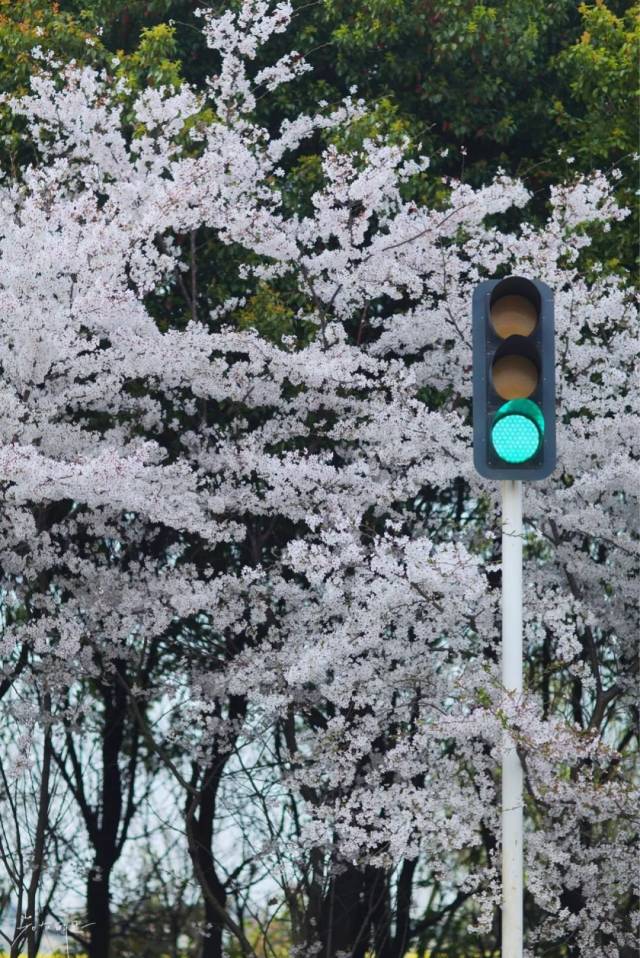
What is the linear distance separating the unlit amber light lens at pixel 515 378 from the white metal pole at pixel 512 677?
0.54 m

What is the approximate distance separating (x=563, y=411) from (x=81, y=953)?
7065 millimetres

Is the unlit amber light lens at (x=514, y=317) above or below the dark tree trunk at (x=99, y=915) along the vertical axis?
above

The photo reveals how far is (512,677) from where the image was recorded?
5.76m

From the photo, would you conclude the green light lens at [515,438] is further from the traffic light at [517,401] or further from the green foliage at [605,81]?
the green foliage at [605,81]

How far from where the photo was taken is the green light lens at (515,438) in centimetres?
518

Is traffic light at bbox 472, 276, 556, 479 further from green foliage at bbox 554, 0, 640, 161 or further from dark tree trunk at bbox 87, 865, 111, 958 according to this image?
dark tree trunk at bbox 87, 865, 111, 958

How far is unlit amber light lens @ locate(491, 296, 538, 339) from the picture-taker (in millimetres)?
5285

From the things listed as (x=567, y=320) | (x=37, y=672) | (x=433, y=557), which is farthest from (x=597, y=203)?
(x=37, y=672)

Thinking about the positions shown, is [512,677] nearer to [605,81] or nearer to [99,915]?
[605,81]

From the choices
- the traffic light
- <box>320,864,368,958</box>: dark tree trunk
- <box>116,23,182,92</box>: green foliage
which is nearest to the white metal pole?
the traffic light

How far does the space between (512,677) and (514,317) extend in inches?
58.3

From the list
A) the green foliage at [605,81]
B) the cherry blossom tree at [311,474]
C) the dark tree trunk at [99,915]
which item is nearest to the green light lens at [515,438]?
the cherry blossom tree at [311,474]

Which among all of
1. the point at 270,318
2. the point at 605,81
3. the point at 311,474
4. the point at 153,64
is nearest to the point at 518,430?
the point at 311,474

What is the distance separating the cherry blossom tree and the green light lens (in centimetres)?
244
